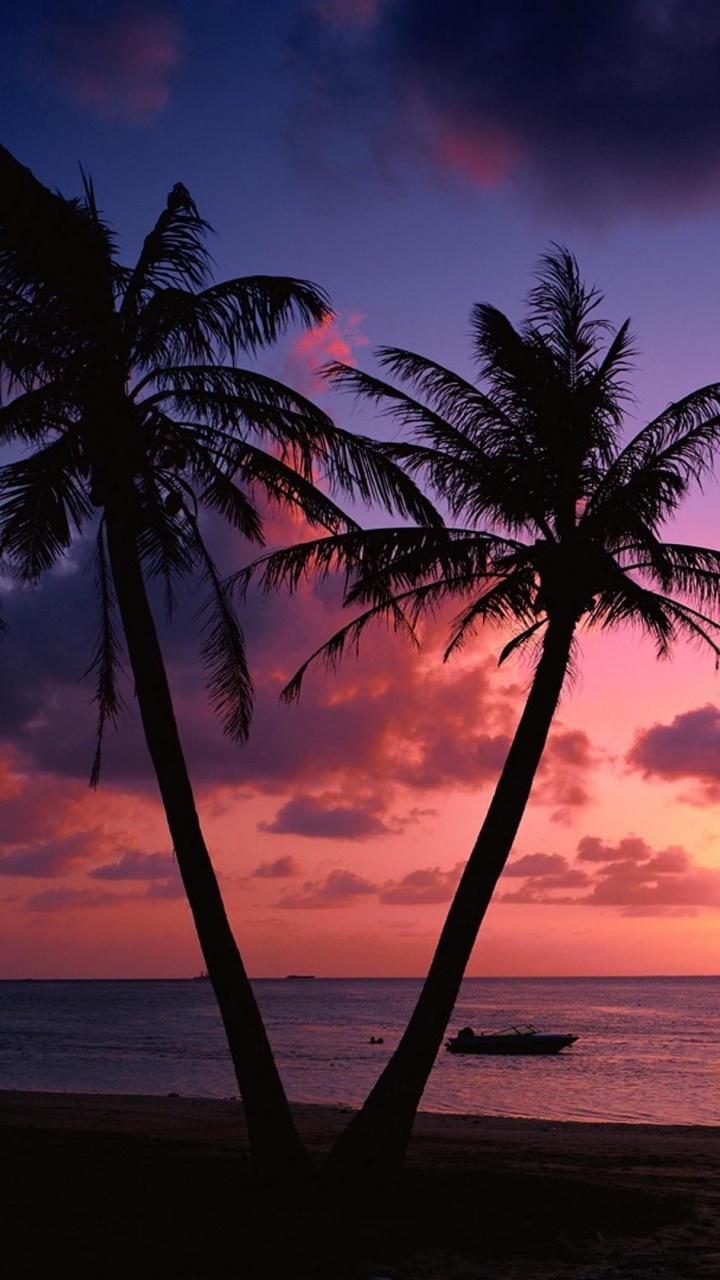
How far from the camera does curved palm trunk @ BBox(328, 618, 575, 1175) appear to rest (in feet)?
36.1

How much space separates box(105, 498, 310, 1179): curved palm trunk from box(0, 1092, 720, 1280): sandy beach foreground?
18.0 inches

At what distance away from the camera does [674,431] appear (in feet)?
44.2

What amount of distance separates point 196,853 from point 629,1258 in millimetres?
5086

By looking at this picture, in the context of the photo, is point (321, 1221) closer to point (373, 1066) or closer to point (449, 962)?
point (449, 962)

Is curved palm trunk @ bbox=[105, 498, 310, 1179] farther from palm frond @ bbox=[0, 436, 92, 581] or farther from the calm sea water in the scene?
the calm sea water

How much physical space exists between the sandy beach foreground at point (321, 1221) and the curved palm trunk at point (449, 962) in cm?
39

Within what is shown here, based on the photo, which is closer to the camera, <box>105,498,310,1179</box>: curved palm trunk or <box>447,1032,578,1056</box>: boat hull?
<box>105,498,310,1179</box>: curved palm trunk

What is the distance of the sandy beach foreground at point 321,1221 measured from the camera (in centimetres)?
870

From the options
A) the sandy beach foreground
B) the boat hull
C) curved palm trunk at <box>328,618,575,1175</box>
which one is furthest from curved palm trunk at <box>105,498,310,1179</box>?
the boat hull

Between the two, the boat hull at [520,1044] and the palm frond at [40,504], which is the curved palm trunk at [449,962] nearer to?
the palm frond at [40,504]

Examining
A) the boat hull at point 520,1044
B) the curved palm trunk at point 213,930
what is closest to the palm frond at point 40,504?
the curved palm trunk at point 213,930

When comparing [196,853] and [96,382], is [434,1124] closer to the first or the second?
[196,853]

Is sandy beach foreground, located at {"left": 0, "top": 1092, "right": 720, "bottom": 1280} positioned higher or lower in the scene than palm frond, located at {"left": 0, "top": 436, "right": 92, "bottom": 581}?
lower

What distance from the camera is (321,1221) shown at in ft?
32.6
